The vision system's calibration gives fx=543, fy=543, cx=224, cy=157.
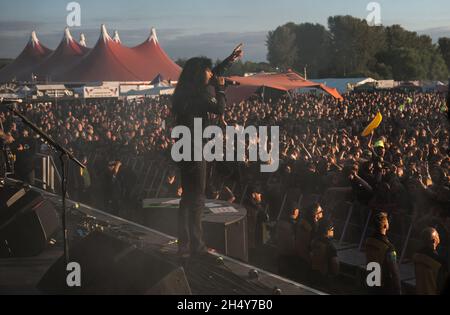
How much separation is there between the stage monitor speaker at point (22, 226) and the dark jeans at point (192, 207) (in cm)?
149

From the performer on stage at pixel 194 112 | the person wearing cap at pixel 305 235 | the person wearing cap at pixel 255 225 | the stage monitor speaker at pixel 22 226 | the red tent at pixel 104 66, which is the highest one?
the red tent at pixel 104 66

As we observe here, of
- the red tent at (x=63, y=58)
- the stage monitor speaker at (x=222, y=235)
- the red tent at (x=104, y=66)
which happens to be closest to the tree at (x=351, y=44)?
the red tent at (x=63, y=58)

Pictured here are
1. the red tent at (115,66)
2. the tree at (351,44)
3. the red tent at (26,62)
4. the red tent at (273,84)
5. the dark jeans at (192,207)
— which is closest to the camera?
the dark jeans at (192,207)

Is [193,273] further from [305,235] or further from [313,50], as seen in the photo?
[313,50]

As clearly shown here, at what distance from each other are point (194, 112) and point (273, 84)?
1466 cm

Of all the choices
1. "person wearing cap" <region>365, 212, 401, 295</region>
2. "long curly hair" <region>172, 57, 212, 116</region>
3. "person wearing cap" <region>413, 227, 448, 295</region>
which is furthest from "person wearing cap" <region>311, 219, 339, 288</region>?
"long curly hair" <region>172, 57, 212, 116</region>

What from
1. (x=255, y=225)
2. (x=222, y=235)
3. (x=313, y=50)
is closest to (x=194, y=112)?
(x=222, y=235)

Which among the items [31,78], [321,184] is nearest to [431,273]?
[321,184]

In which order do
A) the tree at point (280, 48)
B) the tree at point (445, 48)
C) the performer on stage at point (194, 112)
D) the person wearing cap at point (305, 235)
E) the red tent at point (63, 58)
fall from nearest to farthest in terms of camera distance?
the performer on stage at point (194, 112) → the person wearing cap at point (305, 235) → the red tent at point (63, 58) → the tree at point (280, 48) → the tree at point (445, 48)

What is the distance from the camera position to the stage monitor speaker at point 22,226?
5258 millimetres

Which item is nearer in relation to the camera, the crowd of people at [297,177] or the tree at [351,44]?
the crowd of people at [297,177]

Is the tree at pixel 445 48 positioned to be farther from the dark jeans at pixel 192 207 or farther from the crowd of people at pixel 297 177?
the dark jeans at pixel 192 207

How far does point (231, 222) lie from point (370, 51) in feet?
235

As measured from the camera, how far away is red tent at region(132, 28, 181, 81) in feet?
127
